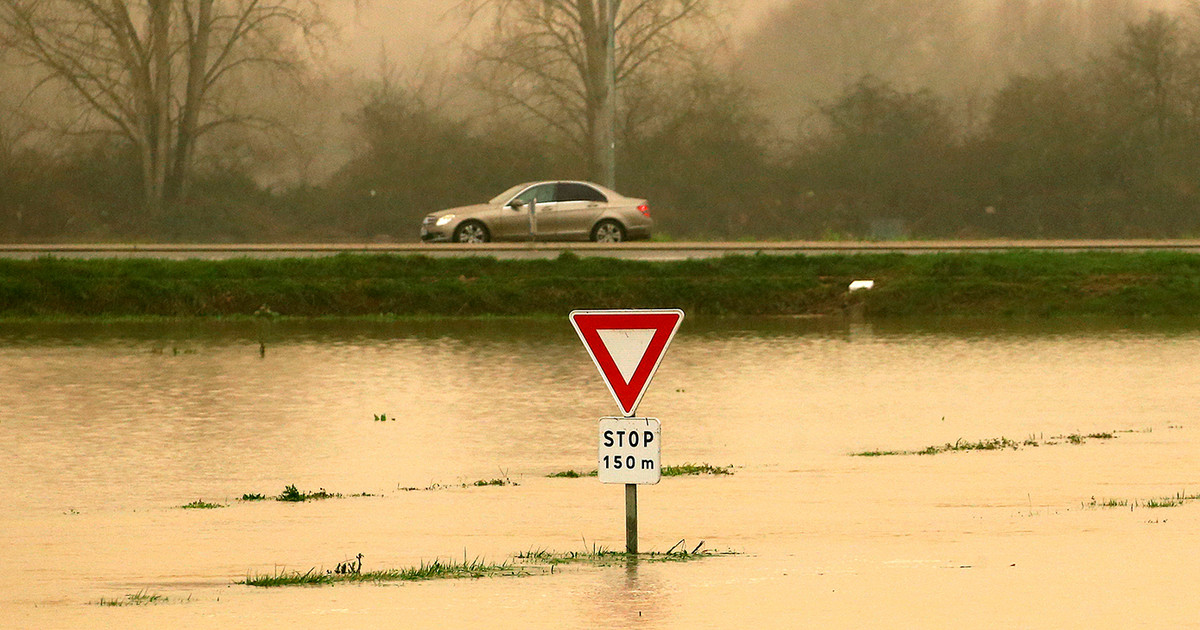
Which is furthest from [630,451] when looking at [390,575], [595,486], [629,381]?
[595,486]

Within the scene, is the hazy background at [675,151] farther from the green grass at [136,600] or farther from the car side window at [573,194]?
the green grass at [136,600]

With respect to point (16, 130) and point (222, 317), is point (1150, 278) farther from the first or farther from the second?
point (16, 130)

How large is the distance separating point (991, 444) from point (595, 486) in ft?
12.6

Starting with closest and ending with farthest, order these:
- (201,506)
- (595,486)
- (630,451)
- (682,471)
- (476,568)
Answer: (476,568) < (630,451) < (201,506) < (595,486) < (682,471)

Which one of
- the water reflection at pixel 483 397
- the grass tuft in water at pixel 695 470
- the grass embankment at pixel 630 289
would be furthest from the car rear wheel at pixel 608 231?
the grass tuft in water at pixel 695 470

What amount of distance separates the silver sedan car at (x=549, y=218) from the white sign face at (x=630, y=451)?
29960 mm

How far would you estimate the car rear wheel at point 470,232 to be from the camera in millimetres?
39344

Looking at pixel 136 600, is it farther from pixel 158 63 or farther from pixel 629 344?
pixel 158 63

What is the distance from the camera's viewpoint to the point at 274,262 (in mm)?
33156

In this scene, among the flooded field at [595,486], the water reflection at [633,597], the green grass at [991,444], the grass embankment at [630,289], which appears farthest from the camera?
the grass embankment at [630,289]

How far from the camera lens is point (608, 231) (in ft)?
132

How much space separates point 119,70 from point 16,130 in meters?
3.68

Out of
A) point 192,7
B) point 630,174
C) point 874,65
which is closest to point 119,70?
point 192,7

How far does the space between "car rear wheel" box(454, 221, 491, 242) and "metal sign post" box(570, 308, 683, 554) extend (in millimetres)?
29871
